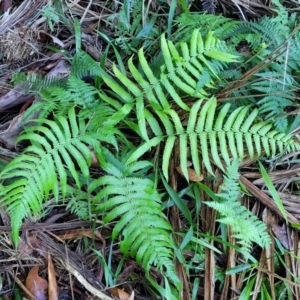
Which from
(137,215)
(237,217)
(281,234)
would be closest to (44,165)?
(137,215)

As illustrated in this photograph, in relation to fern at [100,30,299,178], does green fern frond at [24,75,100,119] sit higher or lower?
higher

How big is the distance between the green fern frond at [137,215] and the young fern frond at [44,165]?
12 cm

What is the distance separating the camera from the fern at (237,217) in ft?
6.55

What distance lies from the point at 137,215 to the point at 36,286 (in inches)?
21.8

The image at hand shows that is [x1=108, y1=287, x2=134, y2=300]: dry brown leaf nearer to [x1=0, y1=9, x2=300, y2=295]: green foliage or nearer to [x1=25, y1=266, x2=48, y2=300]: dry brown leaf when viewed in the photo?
[x1=0, y1=9, x2=300, y2=295]: green foliage

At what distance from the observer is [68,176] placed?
7.02 ft

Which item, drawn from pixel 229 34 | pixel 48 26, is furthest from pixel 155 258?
pixel 48 26

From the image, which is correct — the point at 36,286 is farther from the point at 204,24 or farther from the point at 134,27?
the point at 204,24

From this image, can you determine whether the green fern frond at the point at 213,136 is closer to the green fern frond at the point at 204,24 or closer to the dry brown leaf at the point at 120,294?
the green fern frond at the point at 204,24

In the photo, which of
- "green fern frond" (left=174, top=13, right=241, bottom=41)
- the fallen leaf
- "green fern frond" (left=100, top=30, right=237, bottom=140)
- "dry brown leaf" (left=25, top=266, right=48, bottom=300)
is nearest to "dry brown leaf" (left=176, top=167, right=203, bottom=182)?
"green fern frond" (left=100, top=30, right=237, bottom=140)

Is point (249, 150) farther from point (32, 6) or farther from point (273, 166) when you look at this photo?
point (32, 6)

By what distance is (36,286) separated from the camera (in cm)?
201

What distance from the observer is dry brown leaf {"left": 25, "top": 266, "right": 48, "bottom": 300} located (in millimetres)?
2006

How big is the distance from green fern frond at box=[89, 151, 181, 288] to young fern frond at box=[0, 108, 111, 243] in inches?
4.8
